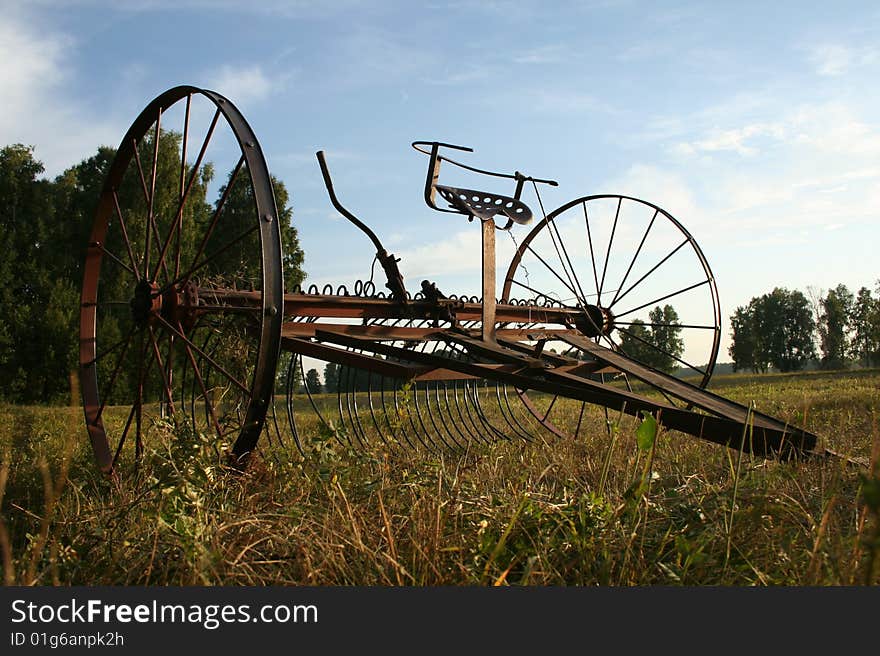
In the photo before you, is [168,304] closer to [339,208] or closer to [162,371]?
[162,371]

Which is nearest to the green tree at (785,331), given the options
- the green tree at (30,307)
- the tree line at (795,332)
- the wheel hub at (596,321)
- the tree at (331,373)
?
the tree line at (795,332)

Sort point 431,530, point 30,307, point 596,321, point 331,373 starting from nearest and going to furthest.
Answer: point 431,530
point 596,321
point 331,373
point 30,307

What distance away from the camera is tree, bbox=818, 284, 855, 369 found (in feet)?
143

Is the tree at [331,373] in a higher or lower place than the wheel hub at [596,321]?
lower

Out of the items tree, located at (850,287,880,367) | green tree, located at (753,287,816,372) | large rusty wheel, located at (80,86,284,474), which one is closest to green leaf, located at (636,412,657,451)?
large rusty wheel, located at (80,86,284,474)

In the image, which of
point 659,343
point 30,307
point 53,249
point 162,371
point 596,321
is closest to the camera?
point 162,371

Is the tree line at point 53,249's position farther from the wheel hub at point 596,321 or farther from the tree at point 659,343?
the tree at point 659,343

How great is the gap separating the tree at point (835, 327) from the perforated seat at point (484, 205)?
42944mm

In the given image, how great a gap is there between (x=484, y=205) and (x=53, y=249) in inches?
655

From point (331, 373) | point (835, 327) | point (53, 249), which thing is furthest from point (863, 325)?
point (53, 249)

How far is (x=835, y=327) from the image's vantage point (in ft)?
154

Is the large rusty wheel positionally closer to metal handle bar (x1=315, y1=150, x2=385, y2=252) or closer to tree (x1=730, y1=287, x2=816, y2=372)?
metal handle bar (x1=315, y1=150, x2=385, y2=252)

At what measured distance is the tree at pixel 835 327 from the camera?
1721 inches

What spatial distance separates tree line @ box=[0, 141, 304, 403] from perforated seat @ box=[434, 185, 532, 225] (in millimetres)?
10985
